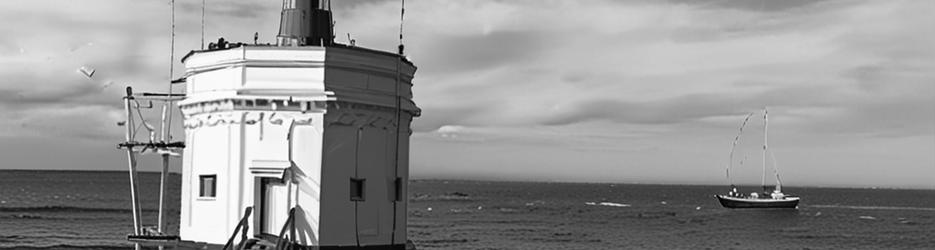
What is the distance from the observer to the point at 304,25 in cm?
1508

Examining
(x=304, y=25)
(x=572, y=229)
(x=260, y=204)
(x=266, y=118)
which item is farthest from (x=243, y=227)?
(x=572, y=229)

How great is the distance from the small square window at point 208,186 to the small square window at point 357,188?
2044mm

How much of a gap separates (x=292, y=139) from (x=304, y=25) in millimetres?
1957

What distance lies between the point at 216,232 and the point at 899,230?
125062mm

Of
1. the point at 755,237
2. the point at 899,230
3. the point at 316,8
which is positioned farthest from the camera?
the point at 899,230

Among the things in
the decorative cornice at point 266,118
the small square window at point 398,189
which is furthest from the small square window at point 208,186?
the small square window at point 398,189

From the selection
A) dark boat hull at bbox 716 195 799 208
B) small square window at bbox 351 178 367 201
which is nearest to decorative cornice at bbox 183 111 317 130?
small square window at bbox 351 178 367 201

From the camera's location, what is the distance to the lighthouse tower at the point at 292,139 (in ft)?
46.2

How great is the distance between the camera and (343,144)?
14438 mm

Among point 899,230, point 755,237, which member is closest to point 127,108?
point 755,237

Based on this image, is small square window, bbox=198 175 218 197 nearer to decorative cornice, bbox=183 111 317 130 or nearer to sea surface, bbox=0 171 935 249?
decorative cornice, bbox=183 111 317 130

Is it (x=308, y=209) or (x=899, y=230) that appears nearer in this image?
(x=308, y=209)

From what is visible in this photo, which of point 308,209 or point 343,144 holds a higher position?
point 343,144

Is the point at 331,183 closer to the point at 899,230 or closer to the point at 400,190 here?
the point at 400,190
